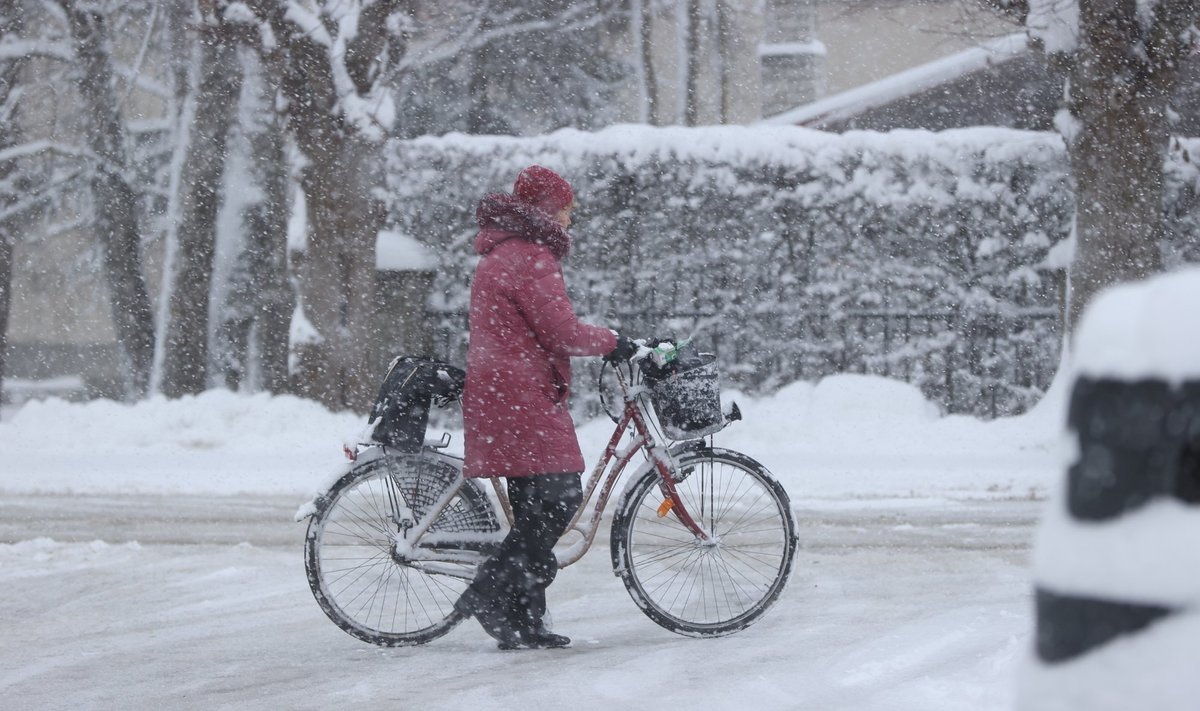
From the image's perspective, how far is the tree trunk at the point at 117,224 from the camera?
55.4 ft

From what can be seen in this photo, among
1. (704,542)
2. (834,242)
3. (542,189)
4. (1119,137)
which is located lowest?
(704,542)

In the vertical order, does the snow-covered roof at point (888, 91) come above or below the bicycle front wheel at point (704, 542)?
above

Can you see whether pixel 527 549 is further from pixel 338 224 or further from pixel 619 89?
pixel 619 89

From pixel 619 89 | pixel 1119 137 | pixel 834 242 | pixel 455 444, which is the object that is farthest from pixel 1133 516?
pixel 619 89

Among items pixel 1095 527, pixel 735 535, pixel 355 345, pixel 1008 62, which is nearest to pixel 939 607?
pixel 735 535

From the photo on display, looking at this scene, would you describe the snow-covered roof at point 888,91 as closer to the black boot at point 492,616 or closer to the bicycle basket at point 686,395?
the bicycle basket at point 686,395

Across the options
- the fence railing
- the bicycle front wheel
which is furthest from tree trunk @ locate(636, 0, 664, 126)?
the bicycle front wheel

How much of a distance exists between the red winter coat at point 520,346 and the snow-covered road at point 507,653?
79 cm

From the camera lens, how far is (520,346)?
205 inches

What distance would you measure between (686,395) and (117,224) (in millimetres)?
13367

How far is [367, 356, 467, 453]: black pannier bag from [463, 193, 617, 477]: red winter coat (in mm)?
156

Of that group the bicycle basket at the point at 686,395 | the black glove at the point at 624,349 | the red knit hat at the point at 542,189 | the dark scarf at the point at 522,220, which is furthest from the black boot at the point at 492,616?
the red knit hat at the point at 542,189

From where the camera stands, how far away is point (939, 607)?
20.0ft

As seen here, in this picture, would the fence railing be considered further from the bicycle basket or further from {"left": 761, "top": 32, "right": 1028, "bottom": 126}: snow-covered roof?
the bicycle basket
